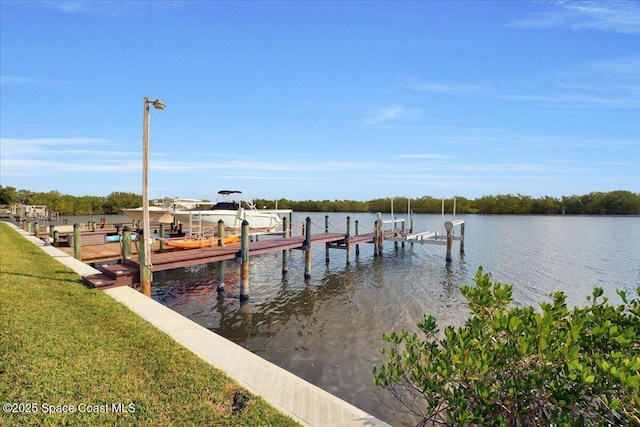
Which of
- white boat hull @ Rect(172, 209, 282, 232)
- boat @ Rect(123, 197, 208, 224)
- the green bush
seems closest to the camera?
the green bush

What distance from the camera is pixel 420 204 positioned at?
396ft

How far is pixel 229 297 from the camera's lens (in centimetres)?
1431

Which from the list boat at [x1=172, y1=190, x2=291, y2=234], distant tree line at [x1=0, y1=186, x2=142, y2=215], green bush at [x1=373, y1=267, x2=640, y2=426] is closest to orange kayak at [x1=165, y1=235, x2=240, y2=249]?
boat at [x1=172, y1=190, x2=291, y2=234]

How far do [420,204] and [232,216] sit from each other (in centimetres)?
10702

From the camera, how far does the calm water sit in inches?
337

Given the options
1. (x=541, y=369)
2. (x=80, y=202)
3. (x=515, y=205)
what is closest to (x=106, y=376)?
(x=541, y=369)

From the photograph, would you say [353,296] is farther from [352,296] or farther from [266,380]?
[266,380]

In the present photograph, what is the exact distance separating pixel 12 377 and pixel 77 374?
0.74 metres

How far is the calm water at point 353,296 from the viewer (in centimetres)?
855

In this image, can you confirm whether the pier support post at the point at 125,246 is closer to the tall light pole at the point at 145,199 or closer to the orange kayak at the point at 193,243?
the tall light pole at the point at 145,199

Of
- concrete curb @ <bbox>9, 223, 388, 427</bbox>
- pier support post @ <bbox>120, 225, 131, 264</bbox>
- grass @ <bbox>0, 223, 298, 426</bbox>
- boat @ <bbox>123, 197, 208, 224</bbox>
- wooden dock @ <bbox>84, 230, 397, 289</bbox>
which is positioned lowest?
concrete curb @ <bbox>9, 223, 388, 427</bbox>

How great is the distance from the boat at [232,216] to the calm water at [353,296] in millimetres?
2530

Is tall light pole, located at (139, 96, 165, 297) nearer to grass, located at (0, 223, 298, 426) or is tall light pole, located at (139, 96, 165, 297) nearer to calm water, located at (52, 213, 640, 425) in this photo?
calm water, located at (52, 213, 640, 425)

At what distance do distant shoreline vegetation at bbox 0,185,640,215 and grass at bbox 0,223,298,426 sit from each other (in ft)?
210
